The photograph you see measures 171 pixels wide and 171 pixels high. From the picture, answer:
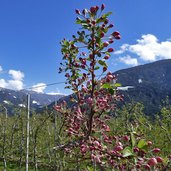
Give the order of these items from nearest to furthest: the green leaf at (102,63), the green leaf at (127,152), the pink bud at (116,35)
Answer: the green leaf at (127,152), the pink bud at (116,35), the green leaf at (102,63)

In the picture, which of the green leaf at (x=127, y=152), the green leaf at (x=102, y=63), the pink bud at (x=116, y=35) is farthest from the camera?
the green leaf at (x=102, y=63)

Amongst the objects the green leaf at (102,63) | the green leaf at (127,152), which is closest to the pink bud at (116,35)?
the green leaf at (102,63)

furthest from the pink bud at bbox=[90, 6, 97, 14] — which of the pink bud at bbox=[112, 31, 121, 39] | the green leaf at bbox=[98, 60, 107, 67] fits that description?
the green leaf at bbox=[98, 60, 107, 67]

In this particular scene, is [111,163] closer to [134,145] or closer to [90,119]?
[90,119]

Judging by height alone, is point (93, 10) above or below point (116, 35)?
above

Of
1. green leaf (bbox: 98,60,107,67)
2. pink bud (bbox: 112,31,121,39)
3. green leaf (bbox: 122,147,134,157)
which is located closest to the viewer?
green leaf (bbox: 122,147,134,157)

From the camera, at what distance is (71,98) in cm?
338

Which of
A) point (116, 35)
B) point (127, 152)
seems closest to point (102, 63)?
point (116, 35)

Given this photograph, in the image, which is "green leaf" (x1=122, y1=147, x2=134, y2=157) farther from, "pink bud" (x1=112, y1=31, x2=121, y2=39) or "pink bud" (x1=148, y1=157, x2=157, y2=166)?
"pink bud" (x1=112, y1=31, x2=121, y2=39)

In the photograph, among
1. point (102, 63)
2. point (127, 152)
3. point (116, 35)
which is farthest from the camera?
point (102, 63)

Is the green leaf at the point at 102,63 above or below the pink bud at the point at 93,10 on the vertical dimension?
Result: below

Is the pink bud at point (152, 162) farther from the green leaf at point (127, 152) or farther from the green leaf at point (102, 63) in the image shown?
the green leaf at point (102, 63)

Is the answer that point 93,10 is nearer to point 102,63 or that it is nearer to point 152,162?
point 102,63

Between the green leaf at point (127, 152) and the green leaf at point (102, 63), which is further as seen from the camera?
the green leaf at point (102, 63)
